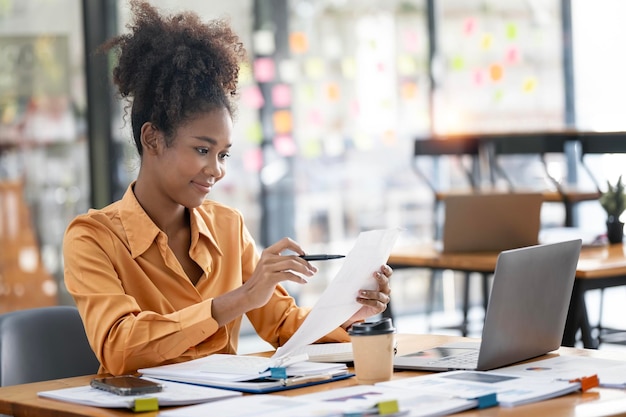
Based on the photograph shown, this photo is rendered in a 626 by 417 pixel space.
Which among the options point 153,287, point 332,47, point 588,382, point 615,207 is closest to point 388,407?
point 588,382

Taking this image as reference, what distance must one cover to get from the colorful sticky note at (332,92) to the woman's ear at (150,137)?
4.55 meters

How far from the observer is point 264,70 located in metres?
6.58

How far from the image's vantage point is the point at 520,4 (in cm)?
766

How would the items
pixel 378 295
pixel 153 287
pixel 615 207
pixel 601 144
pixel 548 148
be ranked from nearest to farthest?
pixel 378 295 → pixel 153 287 → pixel 615 207 → pixel 601 144 → pixel 548 148

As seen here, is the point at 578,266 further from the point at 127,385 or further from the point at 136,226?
the point at 127,385

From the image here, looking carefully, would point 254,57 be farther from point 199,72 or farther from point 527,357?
point 527,357

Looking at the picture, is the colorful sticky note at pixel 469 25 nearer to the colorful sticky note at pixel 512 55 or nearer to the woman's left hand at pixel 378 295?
the colorful sticky note at pixel 512 55

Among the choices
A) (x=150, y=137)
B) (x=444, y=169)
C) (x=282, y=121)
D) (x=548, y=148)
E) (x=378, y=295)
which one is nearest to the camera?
(x=378, y=295)

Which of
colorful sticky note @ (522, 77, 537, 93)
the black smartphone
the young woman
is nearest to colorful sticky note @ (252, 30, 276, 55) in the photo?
colorful sticky note @ (522, 77, 537, 93)

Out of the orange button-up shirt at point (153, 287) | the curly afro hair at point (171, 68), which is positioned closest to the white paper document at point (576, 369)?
the orange button-up shirt at point (153, 287)

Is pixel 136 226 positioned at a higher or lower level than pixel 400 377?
higher

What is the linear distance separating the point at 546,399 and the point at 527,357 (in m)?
0.34

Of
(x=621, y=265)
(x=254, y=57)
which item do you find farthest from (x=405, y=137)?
(x=621, y=265)

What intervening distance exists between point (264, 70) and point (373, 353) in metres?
4.83
